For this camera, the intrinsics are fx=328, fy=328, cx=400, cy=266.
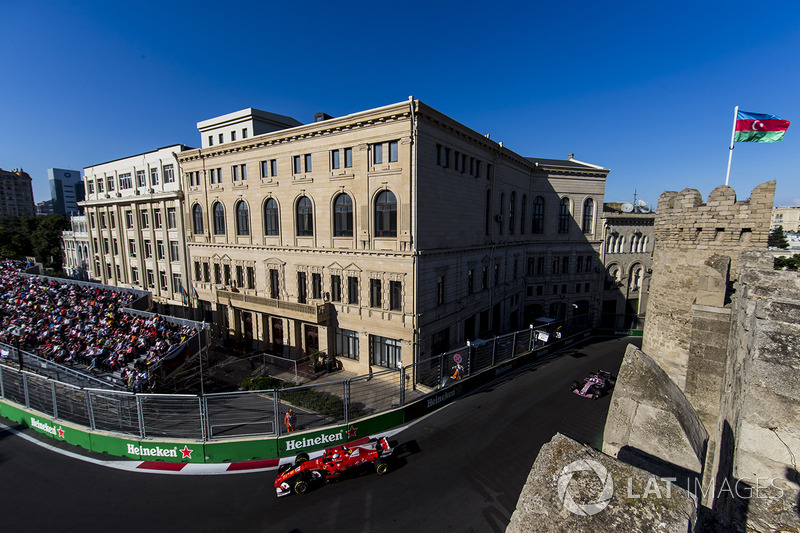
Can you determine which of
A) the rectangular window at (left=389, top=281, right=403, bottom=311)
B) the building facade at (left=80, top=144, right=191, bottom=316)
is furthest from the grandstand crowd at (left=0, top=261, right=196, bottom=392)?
the rectangular window at (left=389, top=281, right=403, bottom=311)

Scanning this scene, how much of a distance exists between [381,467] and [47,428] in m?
16.2

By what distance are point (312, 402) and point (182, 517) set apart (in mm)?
6881

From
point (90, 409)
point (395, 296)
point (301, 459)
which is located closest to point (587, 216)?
point (395, 296)

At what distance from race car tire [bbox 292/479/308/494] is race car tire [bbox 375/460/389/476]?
288 centimetres

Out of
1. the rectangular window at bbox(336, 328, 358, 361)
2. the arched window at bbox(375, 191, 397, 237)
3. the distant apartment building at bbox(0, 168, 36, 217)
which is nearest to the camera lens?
the arched window at bbox(375, 191, 397, 237)

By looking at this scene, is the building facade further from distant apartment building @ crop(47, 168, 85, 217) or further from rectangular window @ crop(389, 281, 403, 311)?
distant apartment building @ crop(47, 168, 85, 217)

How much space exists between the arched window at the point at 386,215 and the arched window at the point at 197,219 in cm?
2164

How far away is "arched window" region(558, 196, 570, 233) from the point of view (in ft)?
127

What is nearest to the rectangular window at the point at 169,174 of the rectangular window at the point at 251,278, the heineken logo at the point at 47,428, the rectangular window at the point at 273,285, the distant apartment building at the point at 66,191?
the rectangular window at the point at 251,278

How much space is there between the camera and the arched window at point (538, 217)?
38.2 meters

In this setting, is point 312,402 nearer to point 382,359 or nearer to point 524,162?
point 382,359

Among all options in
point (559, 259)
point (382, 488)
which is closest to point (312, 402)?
point (382, 488)

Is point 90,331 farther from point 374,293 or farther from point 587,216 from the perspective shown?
point 587,216

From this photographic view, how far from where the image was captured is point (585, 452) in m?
3.93
